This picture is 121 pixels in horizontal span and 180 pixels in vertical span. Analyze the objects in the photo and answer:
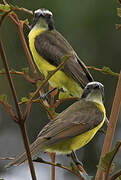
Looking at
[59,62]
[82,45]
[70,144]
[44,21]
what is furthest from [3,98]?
[82,45]

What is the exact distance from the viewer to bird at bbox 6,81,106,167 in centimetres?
266

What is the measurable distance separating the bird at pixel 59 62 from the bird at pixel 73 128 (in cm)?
19

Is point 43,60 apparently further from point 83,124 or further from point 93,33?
point 93,33

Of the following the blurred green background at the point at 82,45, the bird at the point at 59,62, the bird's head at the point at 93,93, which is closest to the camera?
the bird's head at the point at 93,93

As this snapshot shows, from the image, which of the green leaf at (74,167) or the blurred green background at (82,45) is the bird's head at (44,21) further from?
the green leaf at (74,167)

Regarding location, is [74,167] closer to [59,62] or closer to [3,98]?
[3,98]

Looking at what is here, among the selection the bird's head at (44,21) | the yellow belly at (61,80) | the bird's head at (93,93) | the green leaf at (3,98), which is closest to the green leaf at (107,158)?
the green leaf at (3,98)

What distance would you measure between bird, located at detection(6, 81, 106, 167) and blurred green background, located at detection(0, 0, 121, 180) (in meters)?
1.81

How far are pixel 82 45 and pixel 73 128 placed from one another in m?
2.57

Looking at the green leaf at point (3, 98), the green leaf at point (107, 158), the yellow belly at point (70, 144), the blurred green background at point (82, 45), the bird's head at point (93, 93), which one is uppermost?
the green leaf at point (3, 98)

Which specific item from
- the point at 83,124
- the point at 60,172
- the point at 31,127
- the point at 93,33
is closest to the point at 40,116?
the point at 31,127

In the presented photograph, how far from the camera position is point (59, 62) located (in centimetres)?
373

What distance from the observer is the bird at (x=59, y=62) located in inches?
147

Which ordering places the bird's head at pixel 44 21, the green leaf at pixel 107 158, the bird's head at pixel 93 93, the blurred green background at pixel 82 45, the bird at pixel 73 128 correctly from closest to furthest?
the green leaf at pixel 107 158 → the bird at pixel 73 128 → the bird's head at pixel 93 93 → the bird's head at pixel 44 21 → the blurred green background at pixel 82 45
